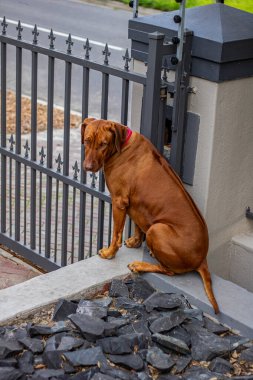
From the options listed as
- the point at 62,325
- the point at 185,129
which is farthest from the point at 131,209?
the point at 62,325

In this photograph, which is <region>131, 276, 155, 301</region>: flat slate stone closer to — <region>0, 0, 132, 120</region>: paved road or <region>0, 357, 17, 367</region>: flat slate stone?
<region>0, 357, 17, 367</region>: flat slate stone

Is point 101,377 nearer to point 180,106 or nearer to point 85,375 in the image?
point 85,375

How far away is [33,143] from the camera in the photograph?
586cm

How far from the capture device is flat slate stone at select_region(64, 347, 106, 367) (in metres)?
3.67

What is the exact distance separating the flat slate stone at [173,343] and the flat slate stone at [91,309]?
37cm

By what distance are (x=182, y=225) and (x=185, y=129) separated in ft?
2.22

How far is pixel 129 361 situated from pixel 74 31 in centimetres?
1355

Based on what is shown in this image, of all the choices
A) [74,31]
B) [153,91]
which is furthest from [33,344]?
[74,31]

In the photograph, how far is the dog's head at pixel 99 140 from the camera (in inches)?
175

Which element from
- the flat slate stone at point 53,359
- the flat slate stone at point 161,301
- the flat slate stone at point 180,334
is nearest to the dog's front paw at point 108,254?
the flat slate stone at point 161,301

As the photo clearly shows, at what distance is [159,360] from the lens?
375cm

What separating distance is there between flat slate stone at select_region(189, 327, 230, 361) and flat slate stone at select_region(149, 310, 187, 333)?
3.7 inches

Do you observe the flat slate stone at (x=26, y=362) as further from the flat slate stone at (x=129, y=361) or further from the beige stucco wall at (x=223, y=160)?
the beige stucco wall at (x=223, y=160)

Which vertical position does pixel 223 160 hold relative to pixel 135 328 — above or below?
above
